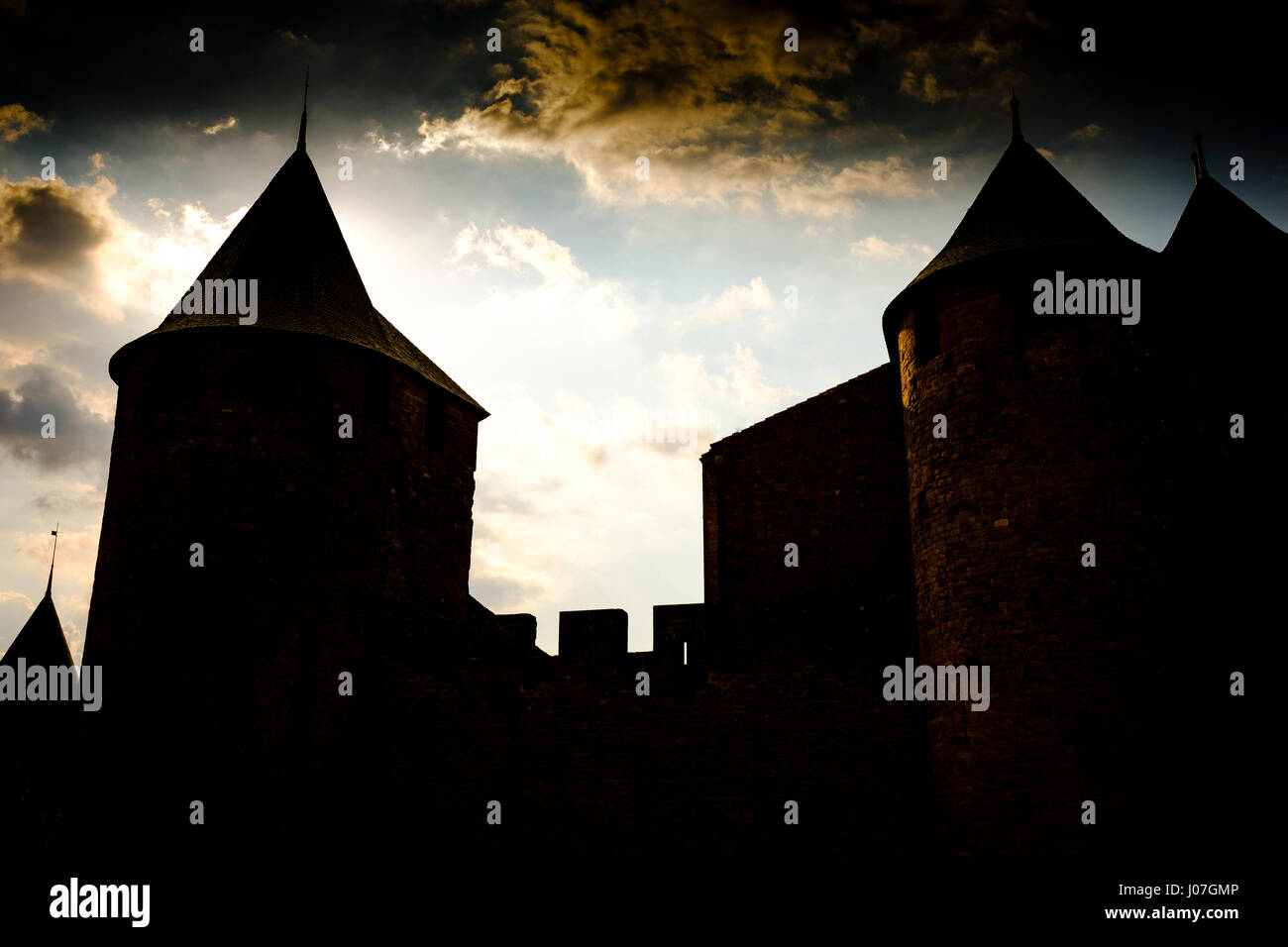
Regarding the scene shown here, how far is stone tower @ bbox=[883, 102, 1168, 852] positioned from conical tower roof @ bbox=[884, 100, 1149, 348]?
47 millimetres

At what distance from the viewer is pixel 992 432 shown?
13.3 m

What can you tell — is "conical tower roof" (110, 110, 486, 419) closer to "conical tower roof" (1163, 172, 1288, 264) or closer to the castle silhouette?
the castle silhouette

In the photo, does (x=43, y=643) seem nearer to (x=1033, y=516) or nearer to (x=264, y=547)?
(x=264, y=547)

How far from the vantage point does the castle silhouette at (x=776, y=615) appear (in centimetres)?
1219

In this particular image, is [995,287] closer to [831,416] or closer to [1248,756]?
[831,416]

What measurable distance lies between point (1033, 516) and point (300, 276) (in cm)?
1135

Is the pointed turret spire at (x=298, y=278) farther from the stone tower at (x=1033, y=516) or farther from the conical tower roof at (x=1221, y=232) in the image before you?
the conical tower roof at (x=1221, y=232)

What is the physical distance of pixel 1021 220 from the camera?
14.7 meters

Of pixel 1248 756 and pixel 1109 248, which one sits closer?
pixel 1248 756

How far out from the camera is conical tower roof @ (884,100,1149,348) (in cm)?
1410

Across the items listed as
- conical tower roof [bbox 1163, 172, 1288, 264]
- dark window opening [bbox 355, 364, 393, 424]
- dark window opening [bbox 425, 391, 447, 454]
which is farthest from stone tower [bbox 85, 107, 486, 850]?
conical tower roof [bbox 1163, 172, 1288, 264]
